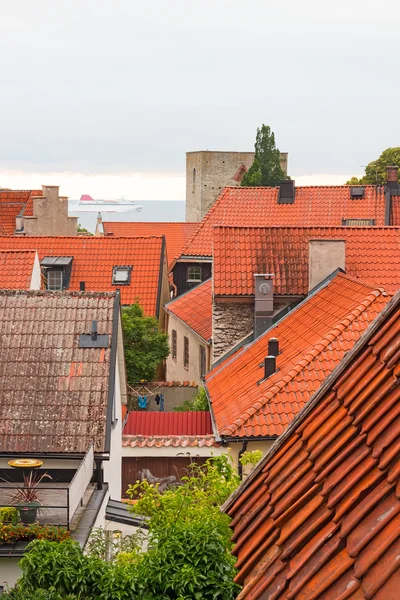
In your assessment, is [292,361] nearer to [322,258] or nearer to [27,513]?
[322,258]

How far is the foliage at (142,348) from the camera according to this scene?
1236 inches

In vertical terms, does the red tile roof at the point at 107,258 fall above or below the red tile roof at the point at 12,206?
below

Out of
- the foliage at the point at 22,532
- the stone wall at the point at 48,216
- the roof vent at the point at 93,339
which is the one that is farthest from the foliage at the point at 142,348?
the stone wall at the point at 48,216

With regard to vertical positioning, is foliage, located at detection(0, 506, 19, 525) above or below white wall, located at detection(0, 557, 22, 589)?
above

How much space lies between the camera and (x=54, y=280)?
3894 centimetres

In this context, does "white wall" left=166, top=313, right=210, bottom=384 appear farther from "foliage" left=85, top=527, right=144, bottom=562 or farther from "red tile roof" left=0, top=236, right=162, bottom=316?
"foliage" left=85, top=527, right=144, bottom=562

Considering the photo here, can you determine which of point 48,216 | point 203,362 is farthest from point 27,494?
point 48,216

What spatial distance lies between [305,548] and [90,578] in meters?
6.39

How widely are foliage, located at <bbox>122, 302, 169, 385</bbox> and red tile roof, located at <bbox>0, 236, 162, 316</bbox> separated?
19.1 feet

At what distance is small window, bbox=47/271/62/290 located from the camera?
38.7m

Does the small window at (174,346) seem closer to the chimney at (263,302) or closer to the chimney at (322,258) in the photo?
the chimney at (263,302)

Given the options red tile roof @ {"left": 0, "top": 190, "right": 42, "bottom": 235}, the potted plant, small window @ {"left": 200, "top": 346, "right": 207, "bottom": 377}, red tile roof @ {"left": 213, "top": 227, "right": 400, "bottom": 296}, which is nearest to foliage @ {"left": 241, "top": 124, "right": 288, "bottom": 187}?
red tile roof @ {"left": 0, "top": 190, "right": 42, "bottom": 235}

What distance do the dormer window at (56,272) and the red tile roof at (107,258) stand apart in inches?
12.1

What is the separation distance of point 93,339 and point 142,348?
14515mm
